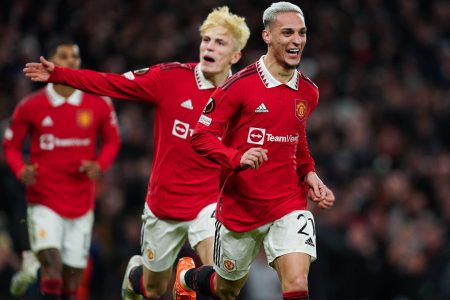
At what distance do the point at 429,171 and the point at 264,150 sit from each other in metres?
8.77

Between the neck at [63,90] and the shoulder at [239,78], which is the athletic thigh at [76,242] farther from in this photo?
the shoulder at [239,78]

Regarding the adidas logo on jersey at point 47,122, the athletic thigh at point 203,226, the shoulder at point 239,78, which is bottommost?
the athletic thigh at point 203,226

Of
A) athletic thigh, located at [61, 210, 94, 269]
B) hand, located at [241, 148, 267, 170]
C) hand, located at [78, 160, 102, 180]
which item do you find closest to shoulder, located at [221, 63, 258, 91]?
hand, located at [241, 148, 267, 170]

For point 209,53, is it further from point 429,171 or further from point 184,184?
point 429,171

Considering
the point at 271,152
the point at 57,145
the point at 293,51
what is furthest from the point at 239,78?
the point at 57,145

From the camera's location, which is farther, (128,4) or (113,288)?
(128,4)

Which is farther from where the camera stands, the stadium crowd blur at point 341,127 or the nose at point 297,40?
the stadium crowd blur at point 341,127

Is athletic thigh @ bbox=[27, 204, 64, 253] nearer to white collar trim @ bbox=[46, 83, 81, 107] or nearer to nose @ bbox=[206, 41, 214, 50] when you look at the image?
white collar trim @ bbox=[46, 83, 81, 107]

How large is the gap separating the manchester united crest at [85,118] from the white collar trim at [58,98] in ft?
0.31

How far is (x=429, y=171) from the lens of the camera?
15875 mm

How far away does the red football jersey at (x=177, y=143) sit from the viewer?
906 cm

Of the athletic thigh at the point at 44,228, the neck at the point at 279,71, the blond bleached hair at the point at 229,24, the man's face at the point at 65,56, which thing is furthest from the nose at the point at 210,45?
the athletic thigh at the point at 44,228

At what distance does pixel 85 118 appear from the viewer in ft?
34.9

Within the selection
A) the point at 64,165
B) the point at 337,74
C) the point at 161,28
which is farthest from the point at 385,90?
the point at 64,165
